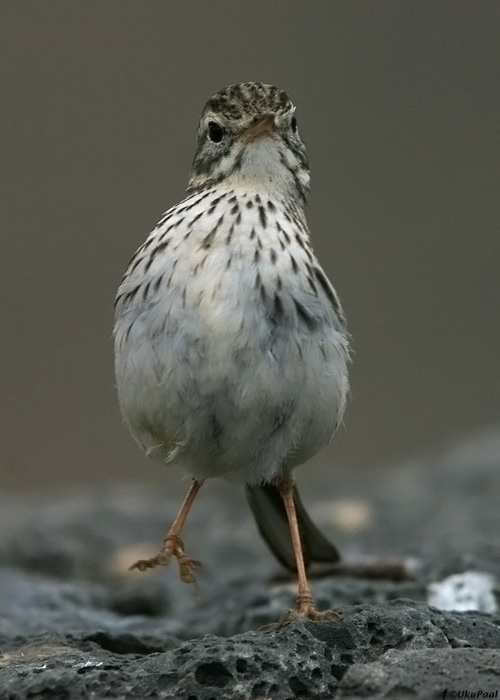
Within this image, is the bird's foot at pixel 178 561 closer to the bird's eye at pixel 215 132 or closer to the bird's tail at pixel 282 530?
the bird's tail at pixel 282 530

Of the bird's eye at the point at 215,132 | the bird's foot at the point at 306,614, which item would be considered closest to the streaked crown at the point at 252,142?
the bird's eye at the point at 215,132

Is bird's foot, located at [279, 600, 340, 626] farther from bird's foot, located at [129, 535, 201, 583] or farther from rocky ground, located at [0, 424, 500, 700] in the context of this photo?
bird's foot, located at [129, 535, 201, 583]

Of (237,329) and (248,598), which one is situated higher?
(237,329)

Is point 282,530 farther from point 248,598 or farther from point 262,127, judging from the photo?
point 262,127

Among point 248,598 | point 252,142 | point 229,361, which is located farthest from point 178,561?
point 252,142

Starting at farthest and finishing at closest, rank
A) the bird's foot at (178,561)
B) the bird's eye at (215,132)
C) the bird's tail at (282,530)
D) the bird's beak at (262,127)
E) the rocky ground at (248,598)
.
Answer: the bird's tail at (282,530) < the bird's eye at (215,132) < the bird's beak at (262,127) < the bird's foot at (178,561) < the rocky ground at (248,598)

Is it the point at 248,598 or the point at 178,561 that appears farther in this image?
the point at 248,598

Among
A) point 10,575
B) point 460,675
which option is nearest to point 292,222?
point 460,675
